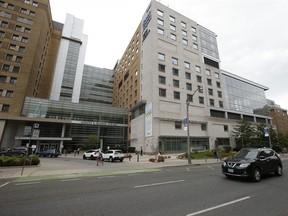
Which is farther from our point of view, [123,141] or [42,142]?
[123,141]

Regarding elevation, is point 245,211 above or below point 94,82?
below

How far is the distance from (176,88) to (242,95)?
1237 inches

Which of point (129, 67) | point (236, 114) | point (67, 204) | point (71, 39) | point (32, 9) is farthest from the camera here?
point (71, 39)

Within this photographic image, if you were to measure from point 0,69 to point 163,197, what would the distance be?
51937mm

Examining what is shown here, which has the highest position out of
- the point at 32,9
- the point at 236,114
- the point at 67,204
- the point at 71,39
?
the point at 71,39

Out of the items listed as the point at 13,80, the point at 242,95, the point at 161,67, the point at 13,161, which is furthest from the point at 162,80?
the point at 13,80

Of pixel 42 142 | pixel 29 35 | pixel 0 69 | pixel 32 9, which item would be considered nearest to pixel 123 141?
pixel 42 142

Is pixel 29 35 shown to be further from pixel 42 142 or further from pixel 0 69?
pixel 42 142

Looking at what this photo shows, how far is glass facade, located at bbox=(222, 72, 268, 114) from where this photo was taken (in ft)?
174

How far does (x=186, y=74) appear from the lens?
45.2 metres

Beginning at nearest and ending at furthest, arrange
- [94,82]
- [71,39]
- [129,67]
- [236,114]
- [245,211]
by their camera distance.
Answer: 1. [245,211]
2. [236,114]
3. [129,67]
4. [71,39]
5. [94,82]

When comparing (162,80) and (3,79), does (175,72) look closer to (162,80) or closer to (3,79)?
(162,80)

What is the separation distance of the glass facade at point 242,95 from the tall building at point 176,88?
40cm

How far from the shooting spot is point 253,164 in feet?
26.9
